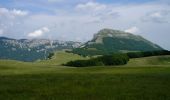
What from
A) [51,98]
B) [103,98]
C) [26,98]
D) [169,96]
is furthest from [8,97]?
[169,96]

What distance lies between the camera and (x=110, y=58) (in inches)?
7136

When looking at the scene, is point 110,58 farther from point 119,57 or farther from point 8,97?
point 8,97

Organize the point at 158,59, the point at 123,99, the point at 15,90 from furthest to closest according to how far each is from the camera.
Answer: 1. the point at 158,59
2. the point at 15,90
3. the point at 123,99

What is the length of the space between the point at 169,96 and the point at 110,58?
15141cm

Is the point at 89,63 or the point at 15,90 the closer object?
the point at 15,90

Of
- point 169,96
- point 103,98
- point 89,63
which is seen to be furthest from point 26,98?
point 89,63

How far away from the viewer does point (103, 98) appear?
1144 inches

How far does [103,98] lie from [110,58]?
153 metres

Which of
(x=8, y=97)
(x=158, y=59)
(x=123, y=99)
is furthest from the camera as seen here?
(x=158, y=59)

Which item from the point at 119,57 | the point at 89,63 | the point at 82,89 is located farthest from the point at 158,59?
the point at 82,89

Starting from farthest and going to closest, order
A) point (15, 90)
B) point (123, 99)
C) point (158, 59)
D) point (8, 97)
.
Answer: point (158, 59) < point (15, 90) < point (8, 97) < point (123, 99)

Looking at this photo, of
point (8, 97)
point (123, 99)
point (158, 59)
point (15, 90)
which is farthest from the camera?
Result: point (158, 59)

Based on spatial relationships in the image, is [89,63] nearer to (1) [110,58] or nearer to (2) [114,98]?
(1) [110,58]

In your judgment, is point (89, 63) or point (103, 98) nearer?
point (103, 98)
